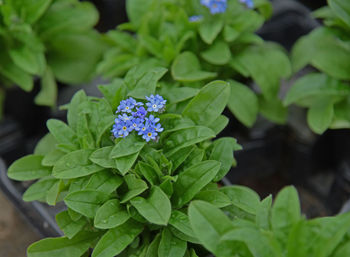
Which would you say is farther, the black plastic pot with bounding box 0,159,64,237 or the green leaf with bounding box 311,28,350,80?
the green leaf with bounding box 311,28,350,80

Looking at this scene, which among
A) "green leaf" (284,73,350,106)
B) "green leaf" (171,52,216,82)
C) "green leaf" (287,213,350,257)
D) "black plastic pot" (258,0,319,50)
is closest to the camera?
"green leaf" (287,213,350,257)

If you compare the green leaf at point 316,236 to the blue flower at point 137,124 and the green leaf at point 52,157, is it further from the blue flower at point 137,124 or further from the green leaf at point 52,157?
the green leaf at point 52,157

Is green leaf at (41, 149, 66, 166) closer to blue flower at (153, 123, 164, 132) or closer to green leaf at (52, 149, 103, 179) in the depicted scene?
green leaf at (52, 149, 103, 179)

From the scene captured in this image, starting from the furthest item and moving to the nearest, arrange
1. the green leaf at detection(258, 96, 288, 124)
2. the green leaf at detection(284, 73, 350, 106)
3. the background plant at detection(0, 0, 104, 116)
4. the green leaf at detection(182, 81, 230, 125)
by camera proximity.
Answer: the green leaf at detection(258, 96, 288, 124) → the background plant at detection(0, 0, 104, 116) → the green leaf at detection(284, 73, 350, 106) → the green leaf at detection(182, 81, 230, 125)

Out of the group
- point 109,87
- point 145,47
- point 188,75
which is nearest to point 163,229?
point 109,87

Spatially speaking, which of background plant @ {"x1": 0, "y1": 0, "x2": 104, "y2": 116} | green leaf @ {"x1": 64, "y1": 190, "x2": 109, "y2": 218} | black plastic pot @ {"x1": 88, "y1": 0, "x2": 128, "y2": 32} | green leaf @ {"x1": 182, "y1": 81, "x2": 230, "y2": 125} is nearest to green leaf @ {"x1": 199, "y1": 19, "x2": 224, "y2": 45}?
green leaf @ {"x1": 182, "y1": 81, "x2": 230, "y2": 125}

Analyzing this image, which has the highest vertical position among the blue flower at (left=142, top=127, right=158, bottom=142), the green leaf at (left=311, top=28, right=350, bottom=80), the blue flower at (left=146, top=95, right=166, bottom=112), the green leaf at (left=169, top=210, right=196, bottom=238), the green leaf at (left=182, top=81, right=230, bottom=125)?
the blue flower at (left=146, top=95, right=166, bottom=112)

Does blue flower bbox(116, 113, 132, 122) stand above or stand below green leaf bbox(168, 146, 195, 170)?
above
